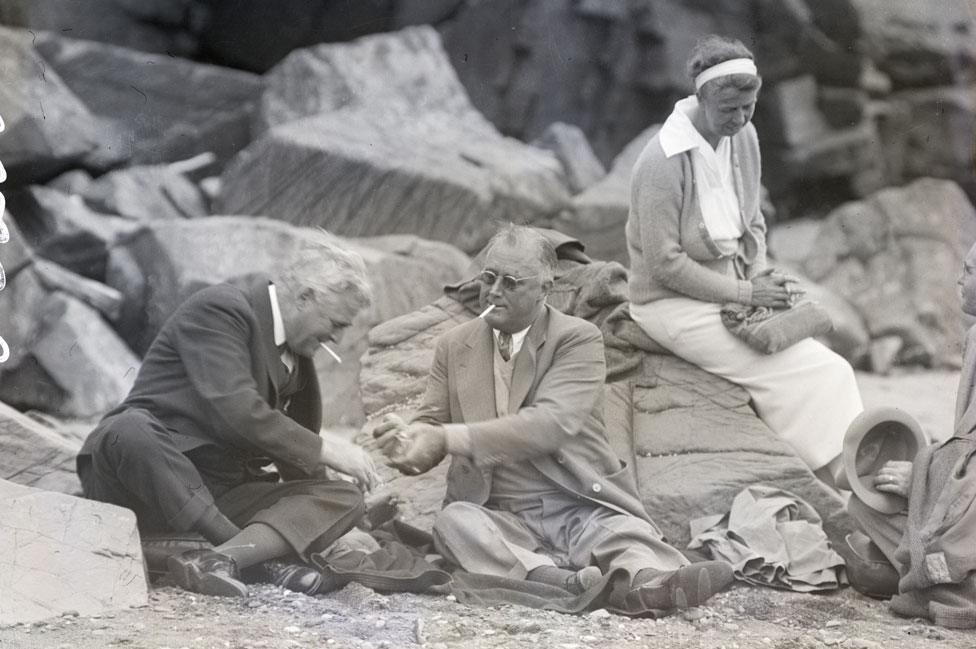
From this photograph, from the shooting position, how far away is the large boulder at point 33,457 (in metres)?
6.62

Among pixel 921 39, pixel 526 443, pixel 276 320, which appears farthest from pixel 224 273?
pixel 921 39

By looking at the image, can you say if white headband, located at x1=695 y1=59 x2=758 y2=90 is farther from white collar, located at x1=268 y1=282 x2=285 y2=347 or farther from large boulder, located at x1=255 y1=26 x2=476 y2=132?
white collar, located at x1=268 y1=282 x2=285 y2=347

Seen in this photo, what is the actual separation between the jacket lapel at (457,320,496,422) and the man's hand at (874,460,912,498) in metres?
1.56

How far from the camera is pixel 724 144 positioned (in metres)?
7.05

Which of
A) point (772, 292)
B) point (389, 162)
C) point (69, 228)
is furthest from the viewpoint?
point (389, 162)

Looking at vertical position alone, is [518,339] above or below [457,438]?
above

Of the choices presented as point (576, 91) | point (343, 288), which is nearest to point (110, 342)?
point (343, 288)

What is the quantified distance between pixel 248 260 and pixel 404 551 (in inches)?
58.9

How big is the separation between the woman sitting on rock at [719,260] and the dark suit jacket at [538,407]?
1.87ft

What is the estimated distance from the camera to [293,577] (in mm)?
6387

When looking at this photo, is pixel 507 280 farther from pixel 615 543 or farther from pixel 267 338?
pixel 615 543

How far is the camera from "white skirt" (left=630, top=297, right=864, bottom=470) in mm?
7000

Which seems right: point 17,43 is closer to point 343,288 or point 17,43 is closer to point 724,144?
point 343,288

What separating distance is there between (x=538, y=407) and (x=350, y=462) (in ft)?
2.51
